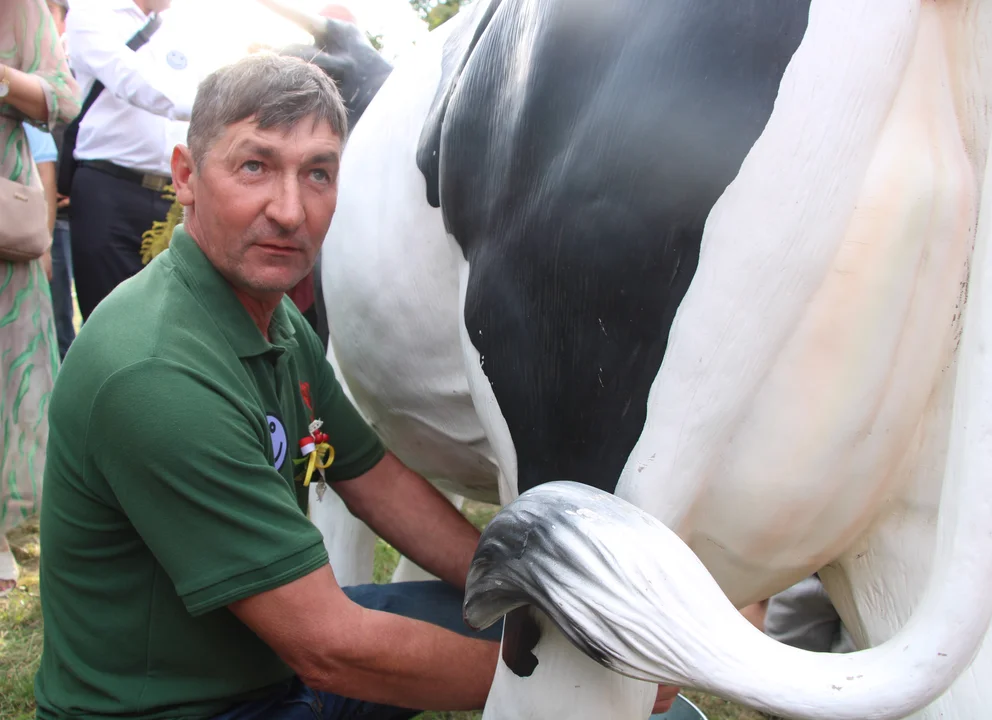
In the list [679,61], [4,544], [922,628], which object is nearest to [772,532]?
[922,628]

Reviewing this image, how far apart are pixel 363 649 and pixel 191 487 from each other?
28 cm

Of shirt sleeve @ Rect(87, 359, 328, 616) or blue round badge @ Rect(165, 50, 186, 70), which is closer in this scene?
shirt sleeve @ Rect(87, 359, 328, 616)

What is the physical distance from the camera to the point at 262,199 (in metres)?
1.21

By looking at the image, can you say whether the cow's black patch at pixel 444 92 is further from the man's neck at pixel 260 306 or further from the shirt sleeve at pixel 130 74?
the shirt sleeve at pixel 130 74

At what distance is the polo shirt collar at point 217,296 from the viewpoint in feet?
3.96

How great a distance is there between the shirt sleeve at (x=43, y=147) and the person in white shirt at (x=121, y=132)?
0.67 meters

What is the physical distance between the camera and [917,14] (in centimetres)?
77

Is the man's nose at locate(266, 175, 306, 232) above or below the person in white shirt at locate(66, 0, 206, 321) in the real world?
above

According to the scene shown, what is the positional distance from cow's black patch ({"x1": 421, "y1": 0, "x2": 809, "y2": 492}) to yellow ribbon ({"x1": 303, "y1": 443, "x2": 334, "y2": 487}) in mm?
481

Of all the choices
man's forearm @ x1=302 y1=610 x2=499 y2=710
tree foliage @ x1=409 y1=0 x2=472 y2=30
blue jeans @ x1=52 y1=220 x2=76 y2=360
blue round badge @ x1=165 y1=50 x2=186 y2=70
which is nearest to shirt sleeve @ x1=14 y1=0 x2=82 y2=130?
blue round badge @ x1=165 y1=50 x2=186 y2=70

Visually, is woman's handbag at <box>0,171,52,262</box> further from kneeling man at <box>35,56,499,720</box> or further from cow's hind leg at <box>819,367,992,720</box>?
cow's hind leg at <box>819,367,992,720</box>

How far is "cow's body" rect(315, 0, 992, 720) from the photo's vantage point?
77cm

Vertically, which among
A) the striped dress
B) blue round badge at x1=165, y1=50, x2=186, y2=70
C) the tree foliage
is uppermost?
the tree foliage

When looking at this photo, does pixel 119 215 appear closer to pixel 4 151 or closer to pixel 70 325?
pixel 4 151
